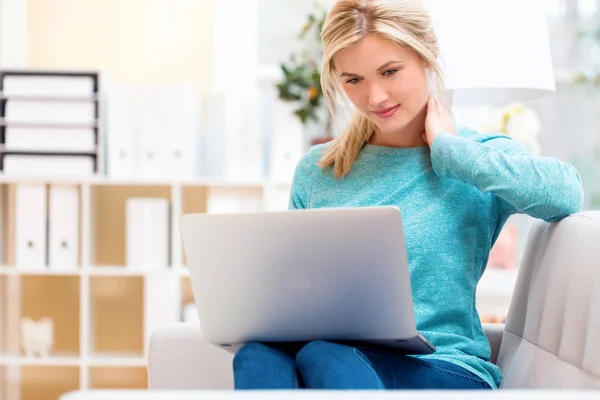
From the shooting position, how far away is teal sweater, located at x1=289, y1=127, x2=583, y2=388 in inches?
54.3

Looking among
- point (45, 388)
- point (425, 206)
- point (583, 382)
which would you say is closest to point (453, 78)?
point (425, 206)

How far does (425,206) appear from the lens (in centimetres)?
150

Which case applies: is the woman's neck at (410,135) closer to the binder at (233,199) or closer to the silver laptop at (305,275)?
the silver laptop at (305,275)

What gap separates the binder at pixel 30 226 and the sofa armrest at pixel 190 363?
1.48 m

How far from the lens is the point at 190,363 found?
156 cm

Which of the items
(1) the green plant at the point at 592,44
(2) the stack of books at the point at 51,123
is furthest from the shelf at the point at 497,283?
(2) the stack of books at the point at 51,123

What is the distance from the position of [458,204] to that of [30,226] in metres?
1.88

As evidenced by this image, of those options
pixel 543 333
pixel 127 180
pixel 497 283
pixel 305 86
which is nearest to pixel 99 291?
pixel 127 180

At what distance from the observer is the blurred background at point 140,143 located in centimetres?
286

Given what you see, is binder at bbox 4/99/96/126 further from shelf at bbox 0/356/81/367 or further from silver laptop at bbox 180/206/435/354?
silver laptop at bbox 180/206/435/354

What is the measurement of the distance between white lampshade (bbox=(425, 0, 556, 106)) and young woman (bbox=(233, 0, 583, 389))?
0.47 feet

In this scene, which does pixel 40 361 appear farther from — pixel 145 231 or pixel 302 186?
pixel 302 186

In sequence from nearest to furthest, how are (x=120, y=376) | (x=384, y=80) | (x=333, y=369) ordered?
(x=333, y=369) < (x=384, y=80) < (x=120, y=376)

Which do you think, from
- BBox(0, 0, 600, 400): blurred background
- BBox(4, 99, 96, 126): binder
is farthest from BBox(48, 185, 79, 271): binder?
BBox(4, 99, 96, 126): binder
